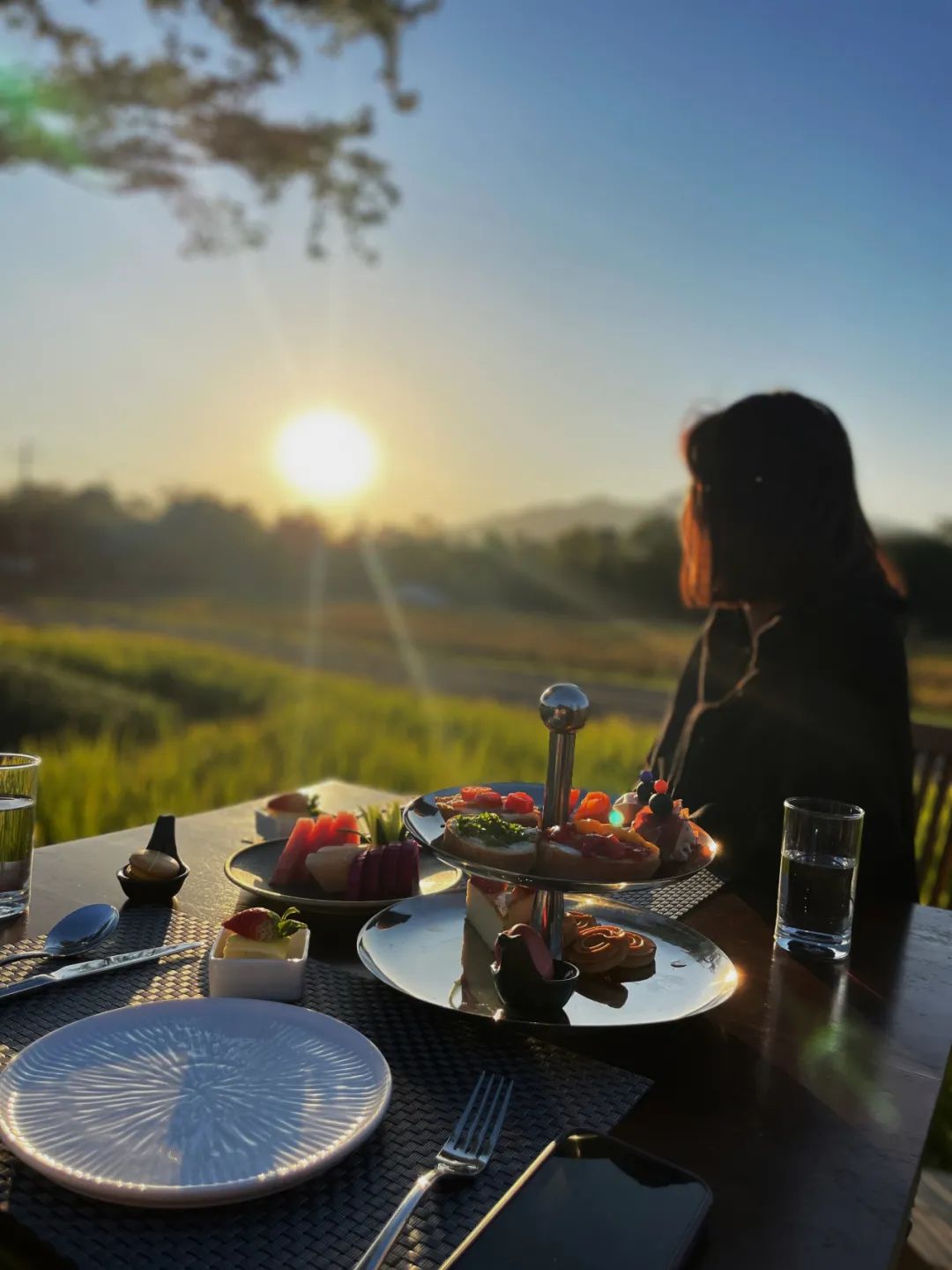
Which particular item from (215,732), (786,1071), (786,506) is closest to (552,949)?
(786,1071)

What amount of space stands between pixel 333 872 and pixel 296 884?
6cm

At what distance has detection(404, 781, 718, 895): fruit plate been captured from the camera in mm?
1012

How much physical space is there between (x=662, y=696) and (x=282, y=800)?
23.2 feet

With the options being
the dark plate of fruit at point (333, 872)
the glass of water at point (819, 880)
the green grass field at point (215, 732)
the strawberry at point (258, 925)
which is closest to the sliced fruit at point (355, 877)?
the dark plate of fruit at point (333, 872)

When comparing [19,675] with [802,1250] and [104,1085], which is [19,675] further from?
[802,1250]

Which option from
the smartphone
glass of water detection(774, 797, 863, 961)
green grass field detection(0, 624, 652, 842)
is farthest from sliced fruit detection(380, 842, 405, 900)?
green grass field detection(0, 624, 652, 842)

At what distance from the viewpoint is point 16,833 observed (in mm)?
1256

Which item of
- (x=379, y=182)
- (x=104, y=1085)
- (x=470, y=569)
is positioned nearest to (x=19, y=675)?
(x=379, y=182)

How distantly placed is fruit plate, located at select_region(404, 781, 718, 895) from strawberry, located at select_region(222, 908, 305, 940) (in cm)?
18

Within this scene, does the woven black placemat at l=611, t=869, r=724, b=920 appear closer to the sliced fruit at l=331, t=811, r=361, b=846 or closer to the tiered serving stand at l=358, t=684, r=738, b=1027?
the tiered serving stand at l=358, t=684, r=738, b=1027

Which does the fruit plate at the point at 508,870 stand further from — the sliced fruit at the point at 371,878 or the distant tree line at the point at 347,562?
the distant tree line at the point at 347,562

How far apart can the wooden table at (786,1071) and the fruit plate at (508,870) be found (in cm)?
16

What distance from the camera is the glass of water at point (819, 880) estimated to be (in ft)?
4.25

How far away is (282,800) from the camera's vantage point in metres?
1.73
